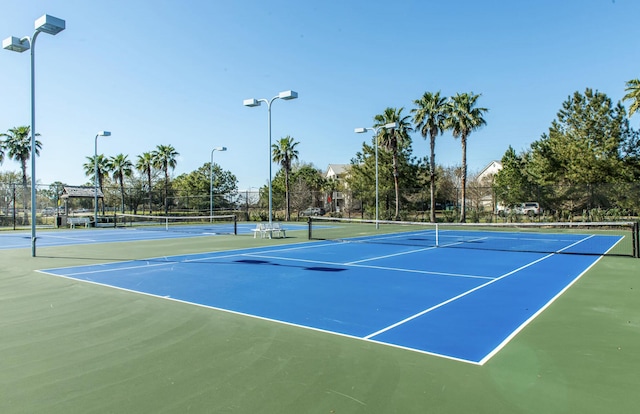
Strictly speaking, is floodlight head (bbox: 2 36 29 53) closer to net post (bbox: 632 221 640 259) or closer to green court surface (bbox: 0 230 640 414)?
green court surface (bbox: 0 230 640 414)

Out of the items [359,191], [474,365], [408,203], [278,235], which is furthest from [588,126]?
[474,365]

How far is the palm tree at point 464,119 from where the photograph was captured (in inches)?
1421

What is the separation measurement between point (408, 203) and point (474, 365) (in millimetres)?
42445

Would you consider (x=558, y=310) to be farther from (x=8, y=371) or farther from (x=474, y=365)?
(x=8, y=371)

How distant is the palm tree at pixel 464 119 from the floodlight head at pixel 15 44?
101 ft

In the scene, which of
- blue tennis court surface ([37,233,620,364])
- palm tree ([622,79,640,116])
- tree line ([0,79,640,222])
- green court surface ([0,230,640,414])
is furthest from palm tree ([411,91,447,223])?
green court surface ([0,230,640,414])

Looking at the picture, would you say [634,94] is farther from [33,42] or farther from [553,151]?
[33,42]

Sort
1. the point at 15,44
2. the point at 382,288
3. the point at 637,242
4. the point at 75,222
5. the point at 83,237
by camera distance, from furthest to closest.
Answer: the point at 75,222, the point at 83,237, the point at 637,242, the point at 15,44, the point at 382,288

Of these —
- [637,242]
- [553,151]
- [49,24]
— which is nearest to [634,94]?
[553,151]

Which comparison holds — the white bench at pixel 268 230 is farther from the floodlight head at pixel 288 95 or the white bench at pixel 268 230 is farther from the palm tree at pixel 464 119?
the palm tree at pixel 464 119

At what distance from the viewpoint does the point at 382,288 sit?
342 inches

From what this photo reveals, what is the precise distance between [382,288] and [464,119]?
30967 millimetres

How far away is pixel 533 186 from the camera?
35.9m

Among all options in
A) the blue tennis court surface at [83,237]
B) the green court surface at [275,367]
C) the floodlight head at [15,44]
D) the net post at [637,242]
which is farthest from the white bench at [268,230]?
the green court surface at [275,367]
